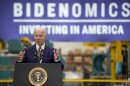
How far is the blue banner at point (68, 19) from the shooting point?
637 cm

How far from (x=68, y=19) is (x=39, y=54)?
2.10 meters

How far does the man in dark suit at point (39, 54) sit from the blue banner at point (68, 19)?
194 centimetres

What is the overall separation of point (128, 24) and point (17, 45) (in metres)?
2.67

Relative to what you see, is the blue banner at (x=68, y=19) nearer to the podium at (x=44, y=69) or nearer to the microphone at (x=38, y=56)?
the microphone at (x=38, y=56)

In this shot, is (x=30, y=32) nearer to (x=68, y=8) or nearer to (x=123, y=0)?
Answer: (x=68, y=8)

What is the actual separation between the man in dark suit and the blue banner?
1.94m

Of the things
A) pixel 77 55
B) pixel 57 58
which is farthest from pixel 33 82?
pixel 77 55

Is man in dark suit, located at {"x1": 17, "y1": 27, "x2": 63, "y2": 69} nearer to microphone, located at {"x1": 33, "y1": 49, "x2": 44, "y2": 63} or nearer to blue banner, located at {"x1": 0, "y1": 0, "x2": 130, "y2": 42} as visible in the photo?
microphone, located at {"x1": 33, "y1": 49, "x2": 44, "y2": 63}

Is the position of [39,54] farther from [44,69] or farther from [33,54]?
[44,69]

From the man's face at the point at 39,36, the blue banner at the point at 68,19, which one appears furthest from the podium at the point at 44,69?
the blue banner at the point at 68,19

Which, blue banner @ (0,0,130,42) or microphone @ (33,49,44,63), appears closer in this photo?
microphone @ (33,49,44,63)

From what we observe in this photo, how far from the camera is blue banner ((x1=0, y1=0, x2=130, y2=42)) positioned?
6371 millimetres

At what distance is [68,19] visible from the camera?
6.37 metres

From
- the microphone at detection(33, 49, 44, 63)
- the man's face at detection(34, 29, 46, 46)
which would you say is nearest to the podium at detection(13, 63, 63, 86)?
the microphone at detection(33, 49, 44, 63)
